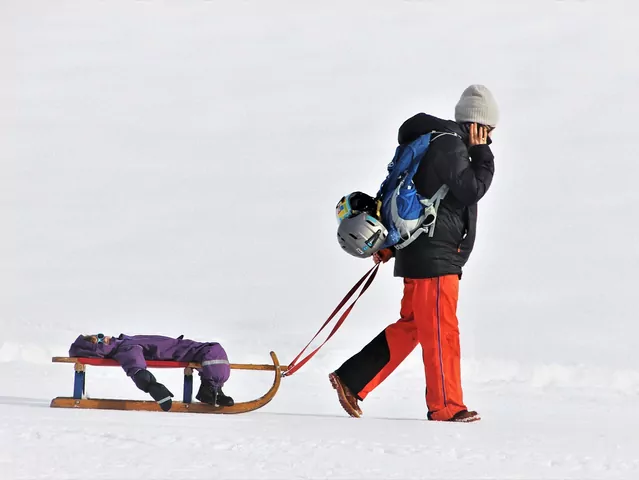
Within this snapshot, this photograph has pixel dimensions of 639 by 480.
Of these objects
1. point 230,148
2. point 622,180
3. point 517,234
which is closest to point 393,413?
point 517,234

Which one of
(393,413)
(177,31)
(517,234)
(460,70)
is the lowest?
(393,413)

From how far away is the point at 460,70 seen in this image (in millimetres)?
20562

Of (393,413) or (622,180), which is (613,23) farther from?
(393,413)

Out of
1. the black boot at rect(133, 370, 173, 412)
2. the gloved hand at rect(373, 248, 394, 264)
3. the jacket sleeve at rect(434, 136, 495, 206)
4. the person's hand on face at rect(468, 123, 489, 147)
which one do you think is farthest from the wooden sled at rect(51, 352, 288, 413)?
the person's hand on face at rect(468, 123, 489, 147)

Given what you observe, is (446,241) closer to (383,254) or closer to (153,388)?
(383,254)

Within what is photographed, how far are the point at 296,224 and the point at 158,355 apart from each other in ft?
31.0

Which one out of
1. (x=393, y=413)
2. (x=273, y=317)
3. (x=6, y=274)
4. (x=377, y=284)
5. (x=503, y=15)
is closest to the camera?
(x=393, y=413)

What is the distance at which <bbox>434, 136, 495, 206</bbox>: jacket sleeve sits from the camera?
19.3 feet

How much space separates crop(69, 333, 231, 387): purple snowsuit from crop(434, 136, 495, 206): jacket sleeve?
158cm

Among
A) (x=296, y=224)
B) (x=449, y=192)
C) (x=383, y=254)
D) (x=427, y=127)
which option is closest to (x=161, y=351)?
(x=383, y=254)

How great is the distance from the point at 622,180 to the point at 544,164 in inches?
49.4

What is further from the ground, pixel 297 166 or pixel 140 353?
pixel 297 166

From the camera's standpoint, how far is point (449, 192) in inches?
238

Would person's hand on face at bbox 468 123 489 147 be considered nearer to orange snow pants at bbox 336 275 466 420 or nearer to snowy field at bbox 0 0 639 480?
orange snow pants at bbox 336 275 466 420
